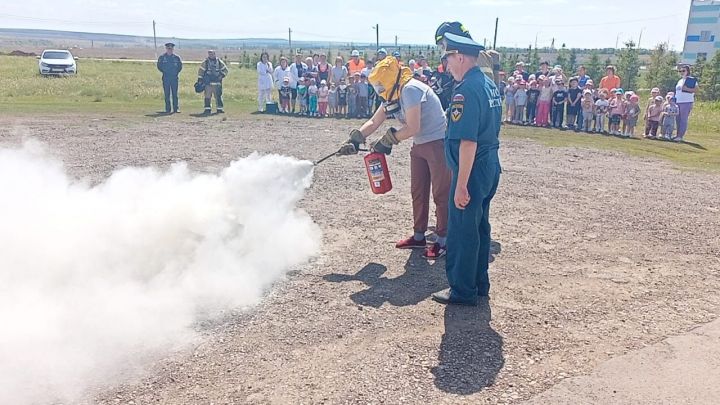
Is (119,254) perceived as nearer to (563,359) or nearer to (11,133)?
(563,359)

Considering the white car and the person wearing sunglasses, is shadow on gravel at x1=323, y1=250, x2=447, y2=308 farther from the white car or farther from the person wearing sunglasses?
the white car

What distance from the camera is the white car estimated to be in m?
30.4

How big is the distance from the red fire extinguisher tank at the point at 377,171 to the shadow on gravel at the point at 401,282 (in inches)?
32.9

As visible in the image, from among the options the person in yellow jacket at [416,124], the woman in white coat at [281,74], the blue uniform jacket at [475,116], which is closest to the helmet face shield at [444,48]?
the blue uniform jacket at [475,116]

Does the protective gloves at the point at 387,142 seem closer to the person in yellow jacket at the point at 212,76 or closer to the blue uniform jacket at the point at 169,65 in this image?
the person in yellow jacket at the point at 212,76

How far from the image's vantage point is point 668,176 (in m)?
10.5

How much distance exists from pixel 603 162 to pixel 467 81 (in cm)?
806

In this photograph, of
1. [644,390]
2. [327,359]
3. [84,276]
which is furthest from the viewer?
[84,276]

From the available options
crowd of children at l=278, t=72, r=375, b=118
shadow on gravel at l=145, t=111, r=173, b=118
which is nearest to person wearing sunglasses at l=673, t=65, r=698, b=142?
crowd of children at l=278, t=72, r=375, b=118

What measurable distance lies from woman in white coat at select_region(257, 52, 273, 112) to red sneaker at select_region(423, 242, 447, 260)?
44.3 ft

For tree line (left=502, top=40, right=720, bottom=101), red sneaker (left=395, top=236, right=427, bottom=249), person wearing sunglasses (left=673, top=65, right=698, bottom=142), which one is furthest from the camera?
tree line (left=502, top=40, right=720, bottom=101)

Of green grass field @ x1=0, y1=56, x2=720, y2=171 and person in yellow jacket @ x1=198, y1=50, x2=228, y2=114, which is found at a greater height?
person in yellow jacket @ x1=198, y1=50, x2=228, y2=114

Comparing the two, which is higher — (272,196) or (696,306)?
(272,196)

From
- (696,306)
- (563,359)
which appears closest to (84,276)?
(563,359)
